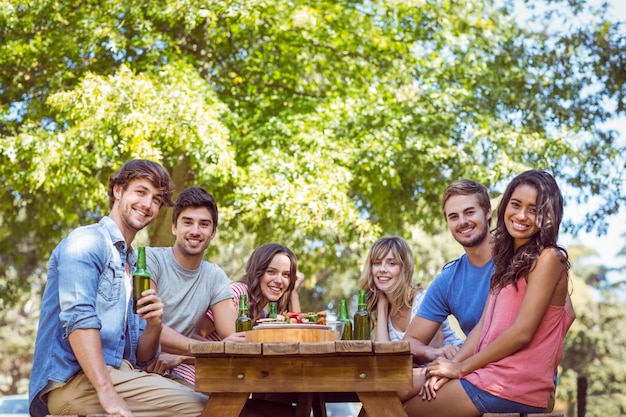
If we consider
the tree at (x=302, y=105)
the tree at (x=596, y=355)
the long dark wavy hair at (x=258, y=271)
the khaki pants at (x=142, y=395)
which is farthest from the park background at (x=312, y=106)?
the tree at (x=596, y=355)

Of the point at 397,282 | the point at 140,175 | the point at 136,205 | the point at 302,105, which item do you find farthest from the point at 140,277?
the point at 302,105

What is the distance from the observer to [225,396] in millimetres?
3812

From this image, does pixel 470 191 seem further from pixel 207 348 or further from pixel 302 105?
pixel 302 105

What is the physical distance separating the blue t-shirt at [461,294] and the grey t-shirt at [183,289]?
1.22 meters

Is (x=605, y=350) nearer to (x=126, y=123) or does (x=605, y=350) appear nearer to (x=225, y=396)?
(x=126, y=123)

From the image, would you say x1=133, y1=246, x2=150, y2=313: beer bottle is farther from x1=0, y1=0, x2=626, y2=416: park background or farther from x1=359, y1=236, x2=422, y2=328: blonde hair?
x1=0, y1=0, x2=626, y2=416: park background

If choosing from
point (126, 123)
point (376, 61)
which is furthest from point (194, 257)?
point (376, 61)

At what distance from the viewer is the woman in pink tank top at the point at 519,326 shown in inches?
153

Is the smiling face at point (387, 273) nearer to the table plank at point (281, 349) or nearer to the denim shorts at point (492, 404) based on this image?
the denim shorts at point (492, 404)

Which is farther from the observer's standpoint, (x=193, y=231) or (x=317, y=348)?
(x=193, y=231)

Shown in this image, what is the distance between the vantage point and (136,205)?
4336mm

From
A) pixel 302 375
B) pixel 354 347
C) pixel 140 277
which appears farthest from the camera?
pixel 140 277

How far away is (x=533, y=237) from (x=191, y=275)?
6.89ft

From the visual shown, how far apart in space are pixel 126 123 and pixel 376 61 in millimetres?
4707
